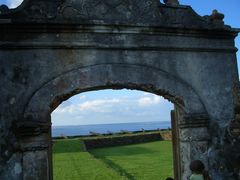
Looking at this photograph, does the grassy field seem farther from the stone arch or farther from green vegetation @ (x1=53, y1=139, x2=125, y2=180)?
the stone arch

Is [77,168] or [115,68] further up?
[115,68]

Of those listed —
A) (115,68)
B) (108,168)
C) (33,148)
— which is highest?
(115,68)

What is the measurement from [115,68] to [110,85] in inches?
10.5

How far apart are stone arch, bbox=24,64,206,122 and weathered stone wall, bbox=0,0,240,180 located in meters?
0.01

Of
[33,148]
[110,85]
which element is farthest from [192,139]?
[33,148]

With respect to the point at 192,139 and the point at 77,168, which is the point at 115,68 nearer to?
the point at 192,139

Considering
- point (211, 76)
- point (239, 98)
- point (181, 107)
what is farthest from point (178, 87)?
point (239, 98)

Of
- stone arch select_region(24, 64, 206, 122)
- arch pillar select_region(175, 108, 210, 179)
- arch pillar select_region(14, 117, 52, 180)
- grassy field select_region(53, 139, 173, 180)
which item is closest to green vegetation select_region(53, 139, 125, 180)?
grassy field select_region(53, 139, 173, 180)

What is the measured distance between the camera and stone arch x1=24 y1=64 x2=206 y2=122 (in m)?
5.45

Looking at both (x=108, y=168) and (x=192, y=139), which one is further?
(x=108, y=168)

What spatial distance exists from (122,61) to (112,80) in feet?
1.13

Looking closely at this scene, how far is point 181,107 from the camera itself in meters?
6.05

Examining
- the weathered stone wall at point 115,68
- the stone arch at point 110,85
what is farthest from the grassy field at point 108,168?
the stone arch at point 110,85

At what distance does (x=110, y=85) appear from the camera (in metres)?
5.73
